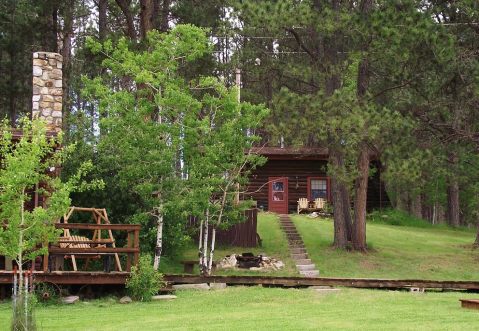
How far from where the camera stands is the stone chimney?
16.2 metres

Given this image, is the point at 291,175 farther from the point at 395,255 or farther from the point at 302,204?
the point at 395,255

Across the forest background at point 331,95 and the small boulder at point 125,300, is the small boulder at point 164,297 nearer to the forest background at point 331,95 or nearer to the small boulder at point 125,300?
the small boulder at point 125,300

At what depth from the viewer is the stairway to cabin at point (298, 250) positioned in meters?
20.8

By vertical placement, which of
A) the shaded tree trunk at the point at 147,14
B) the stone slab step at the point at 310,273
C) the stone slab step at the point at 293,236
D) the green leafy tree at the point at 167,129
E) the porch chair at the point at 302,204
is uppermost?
the shaded tree trunk at the point at 147,14

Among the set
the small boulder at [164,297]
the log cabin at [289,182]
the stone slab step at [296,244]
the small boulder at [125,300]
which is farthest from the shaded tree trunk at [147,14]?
the log cabin at [289,182]

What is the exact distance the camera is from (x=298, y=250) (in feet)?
76.3

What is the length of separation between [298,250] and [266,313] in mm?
11458

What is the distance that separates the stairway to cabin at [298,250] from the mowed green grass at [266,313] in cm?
554

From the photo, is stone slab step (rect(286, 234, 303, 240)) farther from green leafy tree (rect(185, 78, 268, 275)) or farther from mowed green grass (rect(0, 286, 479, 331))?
mowed green grass (rect(0, 286, 479, 331))

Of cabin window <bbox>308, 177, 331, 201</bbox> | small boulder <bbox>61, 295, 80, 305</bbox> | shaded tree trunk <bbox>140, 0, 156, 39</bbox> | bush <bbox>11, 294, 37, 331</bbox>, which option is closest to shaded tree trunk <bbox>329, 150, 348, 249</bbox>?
shaded tree trunk <bbox>140, 0, 156, 39</bbox>

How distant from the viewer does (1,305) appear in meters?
13.0

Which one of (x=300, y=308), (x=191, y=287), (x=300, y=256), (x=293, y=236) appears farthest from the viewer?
(x=293, y=236)

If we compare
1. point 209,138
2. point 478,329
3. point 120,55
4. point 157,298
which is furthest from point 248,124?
point 478,329

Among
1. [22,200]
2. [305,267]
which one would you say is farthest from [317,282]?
Result: [22,200]
